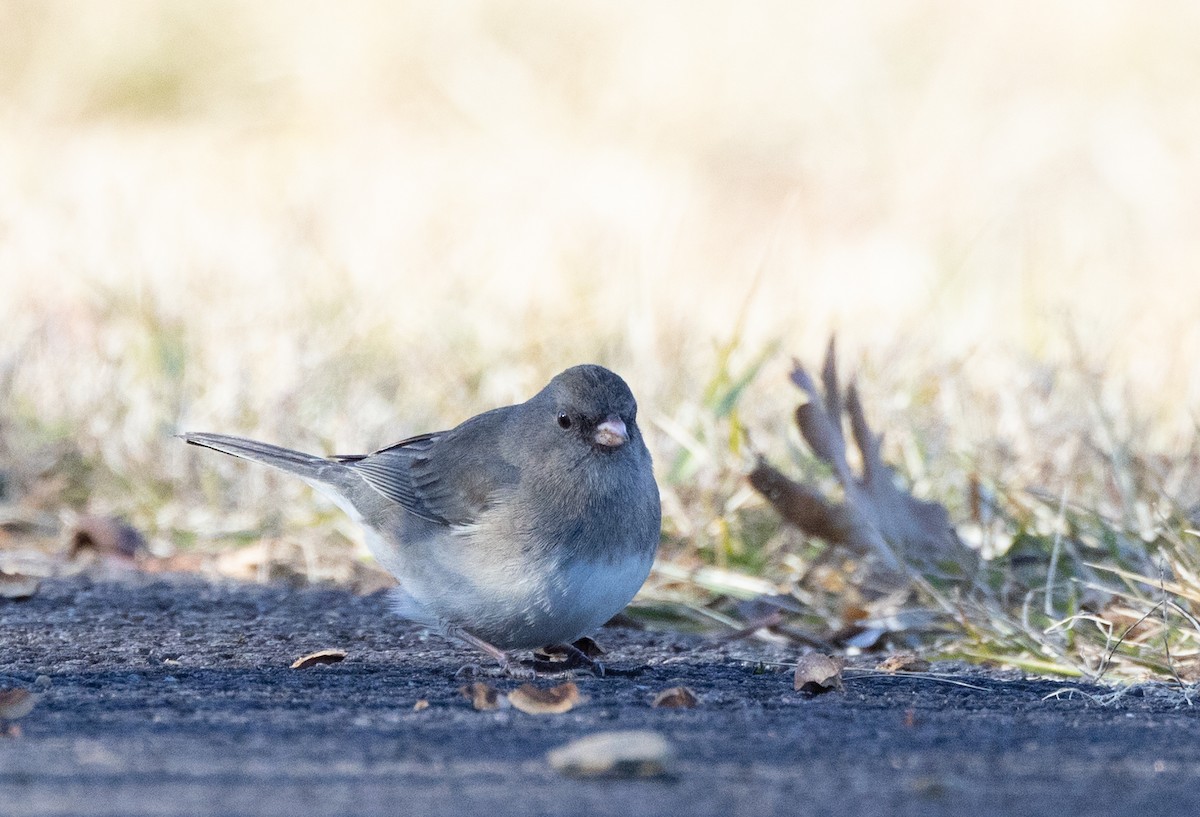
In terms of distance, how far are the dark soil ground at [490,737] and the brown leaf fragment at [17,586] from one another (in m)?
0.20

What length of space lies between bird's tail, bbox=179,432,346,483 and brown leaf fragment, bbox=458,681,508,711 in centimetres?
142

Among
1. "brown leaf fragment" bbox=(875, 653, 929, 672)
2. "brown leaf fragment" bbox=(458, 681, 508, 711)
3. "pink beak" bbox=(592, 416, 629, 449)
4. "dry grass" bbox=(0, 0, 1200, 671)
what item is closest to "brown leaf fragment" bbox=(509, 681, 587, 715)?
"brown leaf fragment" bbox=(458, 681, 508, 711)

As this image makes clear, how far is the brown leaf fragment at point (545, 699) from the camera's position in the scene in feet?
8.82

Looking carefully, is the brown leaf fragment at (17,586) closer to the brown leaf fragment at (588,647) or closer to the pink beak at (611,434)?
the brown leaf fragment at (588,647)

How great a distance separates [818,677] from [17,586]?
6.87 ft

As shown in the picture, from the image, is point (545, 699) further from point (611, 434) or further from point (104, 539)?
point (104, 539)

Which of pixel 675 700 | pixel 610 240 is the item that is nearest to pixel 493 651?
pixel 675 700

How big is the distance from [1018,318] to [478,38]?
577 centimetres

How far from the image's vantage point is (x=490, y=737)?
246 centimetres

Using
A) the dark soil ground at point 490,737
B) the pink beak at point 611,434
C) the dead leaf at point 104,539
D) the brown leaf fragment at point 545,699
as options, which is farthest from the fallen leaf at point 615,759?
the dead leaf at point 104,539

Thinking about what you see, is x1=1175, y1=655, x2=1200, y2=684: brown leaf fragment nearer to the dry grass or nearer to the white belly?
the dry grass

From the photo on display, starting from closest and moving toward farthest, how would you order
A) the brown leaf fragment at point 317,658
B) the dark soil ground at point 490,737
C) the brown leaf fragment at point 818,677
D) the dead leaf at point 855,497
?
the dark soil ground at point 490,737
the brown leaf fragment at point 818,677
the brown leaf fragment at point 317,658
the dead leaf at point 855,497

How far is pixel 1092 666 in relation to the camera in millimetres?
3350

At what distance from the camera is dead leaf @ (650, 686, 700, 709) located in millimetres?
2771
